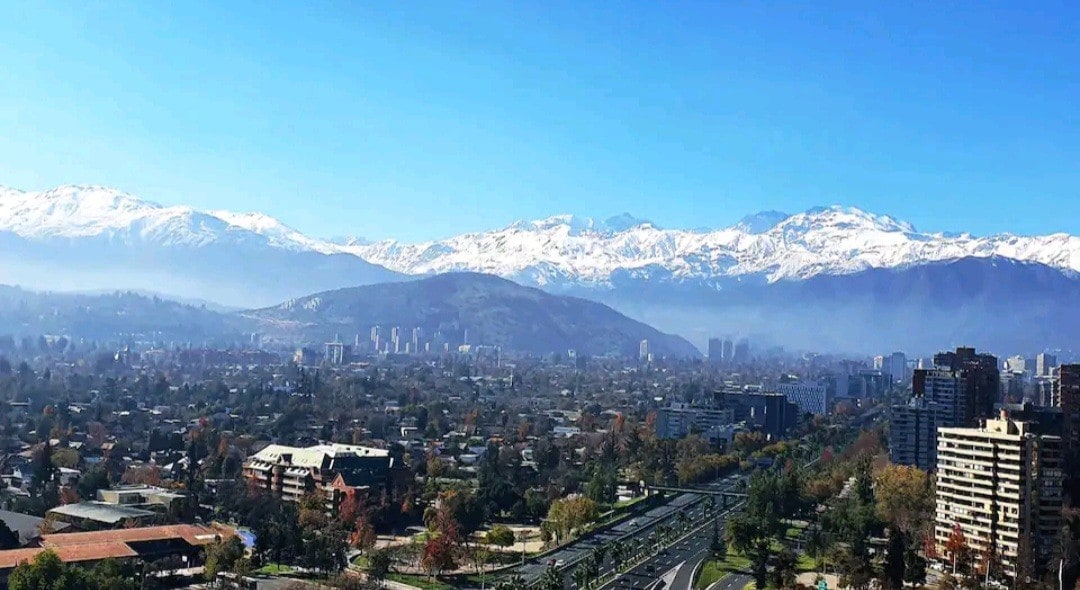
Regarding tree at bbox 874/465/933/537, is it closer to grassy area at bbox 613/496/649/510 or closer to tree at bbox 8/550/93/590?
grassy area at bbox 613/496/649/510

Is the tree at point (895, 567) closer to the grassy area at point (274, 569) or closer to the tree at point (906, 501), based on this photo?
the tree at point (906, 501)

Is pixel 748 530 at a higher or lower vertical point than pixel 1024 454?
lower

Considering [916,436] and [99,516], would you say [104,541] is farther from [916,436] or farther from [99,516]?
[916,436]

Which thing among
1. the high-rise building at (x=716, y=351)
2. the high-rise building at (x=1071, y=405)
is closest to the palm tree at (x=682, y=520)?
the high-rise building at (x=1071, y=405)

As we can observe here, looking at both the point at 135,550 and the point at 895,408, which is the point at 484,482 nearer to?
the point at 135,550

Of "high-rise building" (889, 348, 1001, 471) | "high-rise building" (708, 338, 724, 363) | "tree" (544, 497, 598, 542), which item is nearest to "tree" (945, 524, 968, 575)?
"tree" (544, 497, 598, 542)

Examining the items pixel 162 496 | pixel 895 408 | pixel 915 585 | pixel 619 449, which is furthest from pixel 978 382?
pixel 162 496
